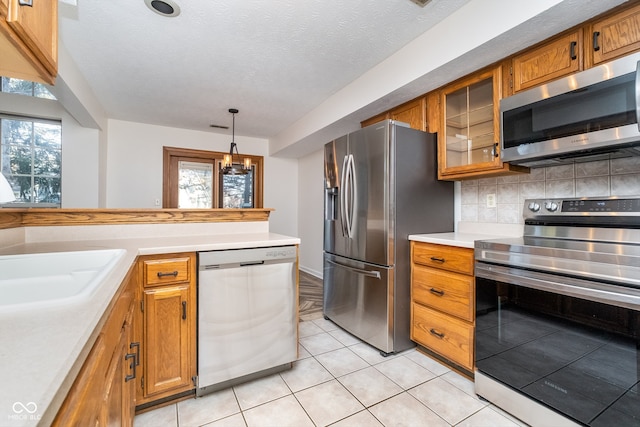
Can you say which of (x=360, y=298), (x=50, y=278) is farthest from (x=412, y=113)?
(x=50, y=278)

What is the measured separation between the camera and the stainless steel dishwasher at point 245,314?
165 centimetres

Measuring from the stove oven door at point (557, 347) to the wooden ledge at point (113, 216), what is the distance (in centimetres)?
171

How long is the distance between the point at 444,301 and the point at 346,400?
0.89m

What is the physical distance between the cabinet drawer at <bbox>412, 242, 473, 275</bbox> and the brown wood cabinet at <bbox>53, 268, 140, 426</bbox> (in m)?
1.78

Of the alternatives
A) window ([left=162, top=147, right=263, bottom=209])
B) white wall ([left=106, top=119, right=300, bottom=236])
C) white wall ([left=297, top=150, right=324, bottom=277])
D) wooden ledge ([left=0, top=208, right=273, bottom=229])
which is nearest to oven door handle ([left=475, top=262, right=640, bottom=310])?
wooden ledge ([left=0, top=208, right=273, bottom=229])

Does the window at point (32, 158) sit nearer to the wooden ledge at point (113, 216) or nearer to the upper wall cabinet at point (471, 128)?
the wooden ledge at point (113, 216)

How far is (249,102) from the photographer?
137 inches

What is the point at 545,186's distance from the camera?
1952mm

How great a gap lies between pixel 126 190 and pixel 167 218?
9.30 feet

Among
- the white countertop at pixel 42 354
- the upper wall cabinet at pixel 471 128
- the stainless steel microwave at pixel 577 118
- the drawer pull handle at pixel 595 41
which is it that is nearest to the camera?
the white countertop at pixel 42 354

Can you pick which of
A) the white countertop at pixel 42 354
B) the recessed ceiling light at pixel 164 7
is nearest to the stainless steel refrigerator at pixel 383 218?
the recessed ceiling light at pixel 164 7

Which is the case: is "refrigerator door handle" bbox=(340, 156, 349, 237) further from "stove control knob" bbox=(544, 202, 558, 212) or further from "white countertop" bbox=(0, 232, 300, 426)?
"white countertop" bbox=(0, 232, 300, 426)

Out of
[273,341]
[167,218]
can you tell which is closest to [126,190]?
[167,218]

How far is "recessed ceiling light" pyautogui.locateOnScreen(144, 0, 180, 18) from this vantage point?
1.84 meters
